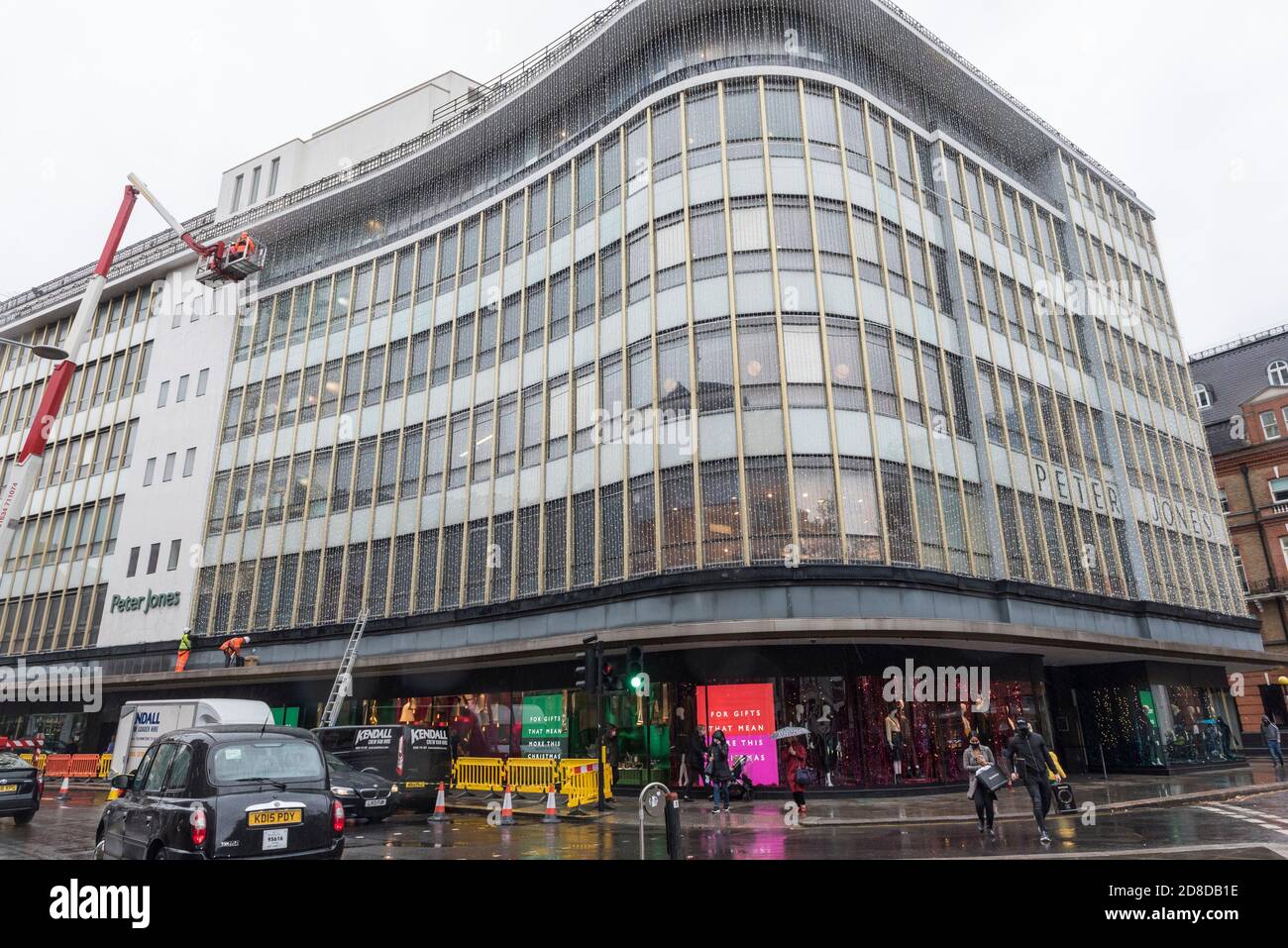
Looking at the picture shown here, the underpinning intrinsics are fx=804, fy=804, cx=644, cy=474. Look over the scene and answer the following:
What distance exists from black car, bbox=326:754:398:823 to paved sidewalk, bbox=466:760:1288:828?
2.60 meters

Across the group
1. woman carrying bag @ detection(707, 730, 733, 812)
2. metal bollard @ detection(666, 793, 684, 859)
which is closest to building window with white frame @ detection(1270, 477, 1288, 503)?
woman carrying bag @ detection(707, 730, 733, 812)

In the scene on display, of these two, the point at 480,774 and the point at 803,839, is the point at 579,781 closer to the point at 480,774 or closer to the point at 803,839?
the point at 480,774

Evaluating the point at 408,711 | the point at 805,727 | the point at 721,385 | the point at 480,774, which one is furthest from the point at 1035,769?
the point at 408,711

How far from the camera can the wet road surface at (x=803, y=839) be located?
11.2 meters

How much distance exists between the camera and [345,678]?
2534cm

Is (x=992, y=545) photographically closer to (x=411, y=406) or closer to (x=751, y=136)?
(x=751, y=136)

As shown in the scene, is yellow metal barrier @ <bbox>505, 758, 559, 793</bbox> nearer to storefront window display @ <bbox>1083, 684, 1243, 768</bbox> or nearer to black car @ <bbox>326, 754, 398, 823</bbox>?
black car @ <bbox>326, 754, 398, 823</bbox>

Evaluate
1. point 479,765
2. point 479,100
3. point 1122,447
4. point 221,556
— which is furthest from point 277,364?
point 1122,447

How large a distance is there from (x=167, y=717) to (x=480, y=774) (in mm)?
7981

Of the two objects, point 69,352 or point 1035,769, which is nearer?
point 1035,769

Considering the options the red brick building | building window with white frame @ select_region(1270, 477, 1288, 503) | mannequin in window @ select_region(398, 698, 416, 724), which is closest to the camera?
mannequin in window @ select_region(398, 698, 416, 724)

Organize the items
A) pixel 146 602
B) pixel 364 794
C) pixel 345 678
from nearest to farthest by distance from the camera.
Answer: pixel 364 794, pixel 345 678, pixel 146 602

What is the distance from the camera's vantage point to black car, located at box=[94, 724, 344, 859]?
7914 millimetres

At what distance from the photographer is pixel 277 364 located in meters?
33.2
